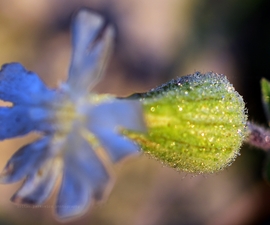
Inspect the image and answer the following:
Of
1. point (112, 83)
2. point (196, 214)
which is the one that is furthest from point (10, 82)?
point (196, 214)

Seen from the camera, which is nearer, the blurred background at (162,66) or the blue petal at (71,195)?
the blue petal at (71,195)

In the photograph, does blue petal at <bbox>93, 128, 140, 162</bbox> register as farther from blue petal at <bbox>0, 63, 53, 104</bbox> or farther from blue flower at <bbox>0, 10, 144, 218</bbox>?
blue petal at <bbox>0, 63, 53, 104</bbox>

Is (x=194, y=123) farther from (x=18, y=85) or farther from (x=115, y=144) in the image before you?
(x=18, y=85)

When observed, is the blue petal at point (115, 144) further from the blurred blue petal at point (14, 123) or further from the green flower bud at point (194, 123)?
the blurred blue petal at point (14, 123)

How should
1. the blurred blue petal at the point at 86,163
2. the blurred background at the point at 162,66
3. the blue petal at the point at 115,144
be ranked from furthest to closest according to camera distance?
1. the blurred background at the point at 162,66
2. the blurred blue petal at the point at 86,163
3. the blue petal at the point at 115,144

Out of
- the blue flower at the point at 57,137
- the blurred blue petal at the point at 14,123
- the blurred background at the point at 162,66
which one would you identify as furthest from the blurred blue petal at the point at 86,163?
the blurred background at the point at 162,66

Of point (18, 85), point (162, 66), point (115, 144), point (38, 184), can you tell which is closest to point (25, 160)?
point (38, 184)
